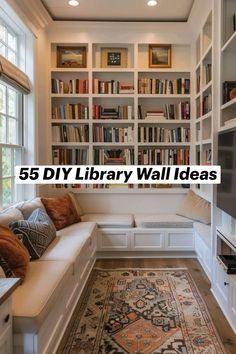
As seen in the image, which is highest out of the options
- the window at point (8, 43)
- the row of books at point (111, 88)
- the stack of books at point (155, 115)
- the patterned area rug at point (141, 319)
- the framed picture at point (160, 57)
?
the framed picture at point (160, 57)

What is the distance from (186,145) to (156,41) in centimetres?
159

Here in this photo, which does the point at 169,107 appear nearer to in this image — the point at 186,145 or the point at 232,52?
the point at 186,145

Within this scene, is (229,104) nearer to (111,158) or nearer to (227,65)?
(227,65)

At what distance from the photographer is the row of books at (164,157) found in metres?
4.50

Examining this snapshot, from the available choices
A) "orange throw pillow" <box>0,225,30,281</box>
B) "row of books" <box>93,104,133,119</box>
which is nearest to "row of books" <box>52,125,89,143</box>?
"row of books" <box>93,104,133,119</box>

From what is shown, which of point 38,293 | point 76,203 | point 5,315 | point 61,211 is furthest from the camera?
point 76,203

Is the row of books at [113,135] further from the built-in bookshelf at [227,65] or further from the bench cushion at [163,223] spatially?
the built-in bookshelf at [227,65]

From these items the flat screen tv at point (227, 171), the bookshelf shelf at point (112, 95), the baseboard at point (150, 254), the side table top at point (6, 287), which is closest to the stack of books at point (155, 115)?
the bookshelf shelf at point (112, 95)

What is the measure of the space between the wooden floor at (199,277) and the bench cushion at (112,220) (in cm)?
46

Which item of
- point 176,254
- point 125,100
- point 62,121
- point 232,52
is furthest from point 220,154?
point 62,121

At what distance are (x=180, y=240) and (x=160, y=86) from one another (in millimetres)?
2267

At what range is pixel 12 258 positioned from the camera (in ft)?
6.58

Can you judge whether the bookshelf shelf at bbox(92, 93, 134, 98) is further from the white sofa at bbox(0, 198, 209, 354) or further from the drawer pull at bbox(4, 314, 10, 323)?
the drawer pull at bbox(4, 314, 10, 323)

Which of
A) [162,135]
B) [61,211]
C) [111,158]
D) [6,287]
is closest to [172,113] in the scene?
[162,135]
